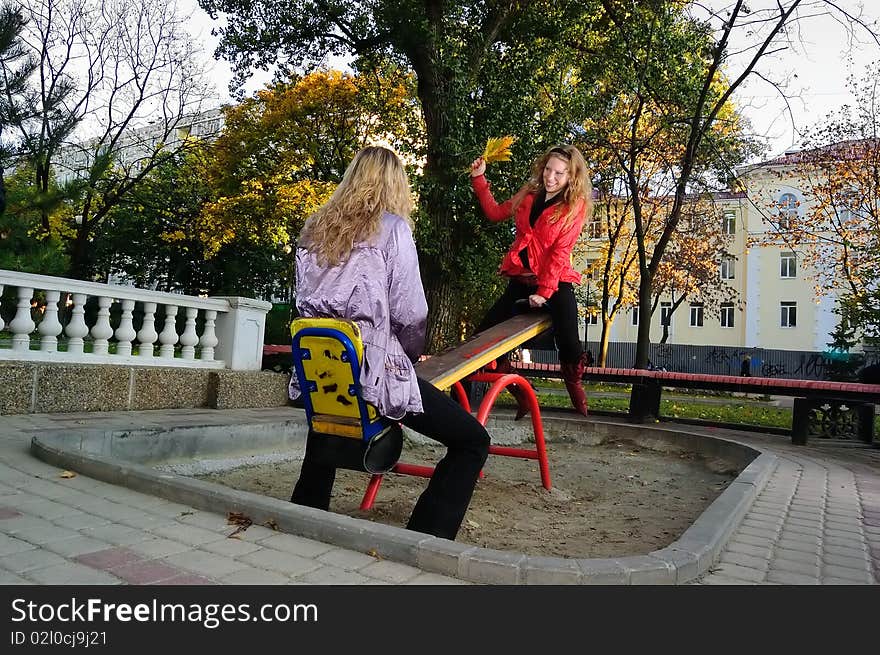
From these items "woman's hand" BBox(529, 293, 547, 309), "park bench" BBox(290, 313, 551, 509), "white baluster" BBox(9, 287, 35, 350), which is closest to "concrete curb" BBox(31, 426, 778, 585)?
"park bench" BBox(290, 313, 551, 509)

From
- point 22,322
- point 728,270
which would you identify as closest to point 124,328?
point 22,322

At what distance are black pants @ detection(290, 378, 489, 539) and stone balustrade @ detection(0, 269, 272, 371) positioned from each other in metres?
4.60

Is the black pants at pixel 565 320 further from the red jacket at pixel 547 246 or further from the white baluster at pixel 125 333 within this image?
the white baluster at pixel 125 333

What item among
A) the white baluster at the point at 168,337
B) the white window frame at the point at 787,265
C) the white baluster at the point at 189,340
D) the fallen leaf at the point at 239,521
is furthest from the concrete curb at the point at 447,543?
the white window frame at the point at 787,265

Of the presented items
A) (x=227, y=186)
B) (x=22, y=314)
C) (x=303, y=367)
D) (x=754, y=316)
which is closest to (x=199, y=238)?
(x=227, y=186)

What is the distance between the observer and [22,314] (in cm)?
623

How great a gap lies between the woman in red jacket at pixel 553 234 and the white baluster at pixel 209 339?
4408mm

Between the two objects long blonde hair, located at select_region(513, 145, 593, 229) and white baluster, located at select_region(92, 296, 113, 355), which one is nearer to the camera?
long blonde hair, located at select_region(513, 145, 593, 229)

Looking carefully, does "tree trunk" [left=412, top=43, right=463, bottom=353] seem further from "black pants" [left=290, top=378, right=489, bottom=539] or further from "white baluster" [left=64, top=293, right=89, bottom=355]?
"black pants" [left=290, top=378, right=489, bottom=539]

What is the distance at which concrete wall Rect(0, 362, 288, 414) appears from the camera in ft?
19.7

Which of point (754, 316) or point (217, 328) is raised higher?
point (754, 316)

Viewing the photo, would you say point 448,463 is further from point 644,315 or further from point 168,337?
point 644,315
